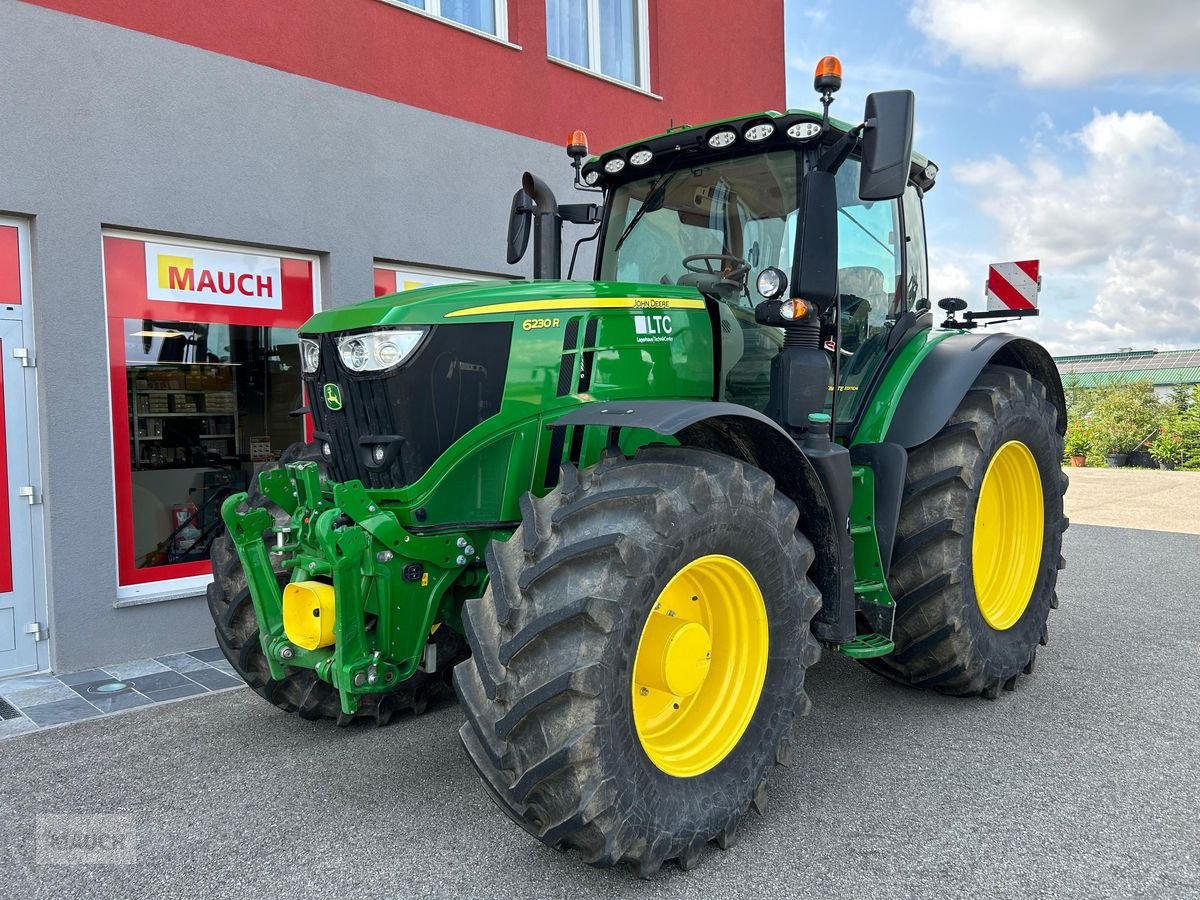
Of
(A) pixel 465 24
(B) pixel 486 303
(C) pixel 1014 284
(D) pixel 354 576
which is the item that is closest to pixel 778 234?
(B) pixel 486 303

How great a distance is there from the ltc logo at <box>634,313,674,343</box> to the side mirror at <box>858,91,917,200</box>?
31.0 inches

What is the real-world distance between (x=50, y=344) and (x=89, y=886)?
316 centimetres

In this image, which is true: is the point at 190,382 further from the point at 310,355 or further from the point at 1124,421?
the point at 1124,421

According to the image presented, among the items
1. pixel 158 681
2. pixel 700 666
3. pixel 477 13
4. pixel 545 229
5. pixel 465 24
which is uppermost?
pixel 477 13

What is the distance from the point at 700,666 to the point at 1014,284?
6051 millimetres

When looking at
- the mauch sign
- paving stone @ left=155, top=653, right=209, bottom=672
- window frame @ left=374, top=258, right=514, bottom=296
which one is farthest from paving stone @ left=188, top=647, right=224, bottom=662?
window frame @ left=374, top=258, right=514, bottom=296

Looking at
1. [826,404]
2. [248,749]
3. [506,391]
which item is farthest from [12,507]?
[826,404]

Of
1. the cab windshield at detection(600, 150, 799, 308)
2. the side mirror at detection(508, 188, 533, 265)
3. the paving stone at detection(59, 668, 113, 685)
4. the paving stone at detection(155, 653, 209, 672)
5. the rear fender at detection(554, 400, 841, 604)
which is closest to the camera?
the rear fender at detection(554, 400, 841, 604)

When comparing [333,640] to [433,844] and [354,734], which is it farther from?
[354,734]

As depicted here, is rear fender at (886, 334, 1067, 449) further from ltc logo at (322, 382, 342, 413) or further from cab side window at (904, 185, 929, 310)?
ltc logo at (322, 382, 342, 413)

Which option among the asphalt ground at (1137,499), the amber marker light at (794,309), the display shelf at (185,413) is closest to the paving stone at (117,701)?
the display shelf at (185,413)

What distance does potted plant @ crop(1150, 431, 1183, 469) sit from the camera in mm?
18148

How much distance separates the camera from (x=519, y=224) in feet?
13.8

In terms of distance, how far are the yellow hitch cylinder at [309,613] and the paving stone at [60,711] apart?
74.5 inches
